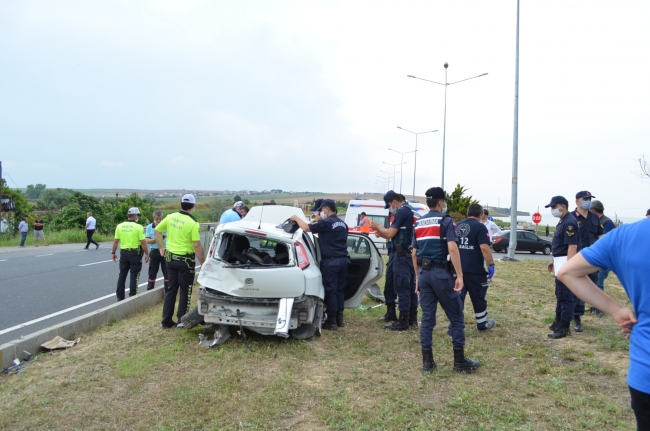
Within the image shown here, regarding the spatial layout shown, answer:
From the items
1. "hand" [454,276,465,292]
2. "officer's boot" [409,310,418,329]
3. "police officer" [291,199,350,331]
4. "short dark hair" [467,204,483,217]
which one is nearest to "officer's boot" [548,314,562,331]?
"short dark hair" [467,204,483,217]

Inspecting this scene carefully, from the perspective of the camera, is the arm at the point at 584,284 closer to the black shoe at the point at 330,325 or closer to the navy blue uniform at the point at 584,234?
the navy blue uniform at the point at 584,234

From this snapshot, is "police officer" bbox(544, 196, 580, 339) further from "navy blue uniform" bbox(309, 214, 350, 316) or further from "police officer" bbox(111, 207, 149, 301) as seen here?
"police officer" bbox(111, 207, 149, 301)

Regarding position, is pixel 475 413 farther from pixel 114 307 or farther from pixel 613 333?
pixel 114 307

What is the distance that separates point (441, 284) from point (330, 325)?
7.84 feet

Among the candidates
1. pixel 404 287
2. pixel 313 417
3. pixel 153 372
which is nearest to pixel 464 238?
pixel 404 287

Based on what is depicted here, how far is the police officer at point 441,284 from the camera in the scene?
18.0 feet

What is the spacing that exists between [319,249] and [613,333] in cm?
413

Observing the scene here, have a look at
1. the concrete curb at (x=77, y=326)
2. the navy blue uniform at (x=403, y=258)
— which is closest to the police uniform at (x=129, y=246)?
the concrete curb at (x=77, y=326)

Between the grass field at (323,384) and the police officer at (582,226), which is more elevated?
the police officer at (582,226)

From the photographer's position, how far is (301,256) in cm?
651

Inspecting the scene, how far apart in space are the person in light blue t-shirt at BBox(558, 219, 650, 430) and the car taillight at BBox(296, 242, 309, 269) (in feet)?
13.5

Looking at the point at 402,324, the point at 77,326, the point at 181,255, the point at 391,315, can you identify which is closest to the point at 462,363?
the point at 402,324

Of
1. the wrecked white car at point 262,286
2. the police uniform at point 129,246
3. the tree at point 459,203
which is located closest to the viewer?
the wrecked white car at point 262,286

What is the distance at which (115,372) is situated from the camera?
213 inches
